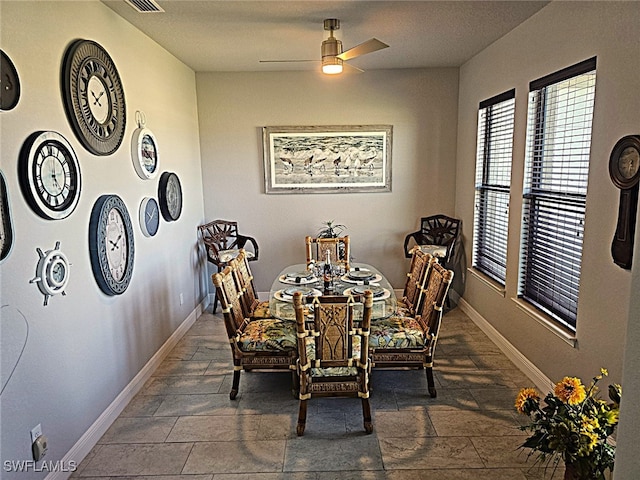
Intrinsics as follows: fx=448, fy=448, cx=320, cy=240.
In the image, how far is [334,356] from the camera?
275cm

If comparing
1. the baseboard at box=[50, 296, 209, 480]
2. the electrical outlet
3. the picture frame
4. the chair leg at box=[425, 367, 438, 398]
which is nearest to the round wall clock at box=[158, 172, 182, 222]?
the baseboard at box=[50, 296, 209, 480]

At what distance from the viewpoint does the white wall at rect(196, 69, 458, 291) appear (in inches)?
206

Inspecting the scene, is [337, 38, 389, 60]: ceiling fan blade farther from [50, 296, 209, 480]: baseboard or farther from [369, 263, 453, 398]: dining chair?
[50, 296, 209, 480]: baseboard

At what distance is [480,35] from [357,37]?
106 centimetres

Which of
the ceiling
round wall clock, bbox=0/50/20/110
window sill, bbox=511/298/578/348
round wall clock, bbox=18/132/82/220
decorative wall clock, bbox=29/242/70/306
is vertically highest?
the ceiling

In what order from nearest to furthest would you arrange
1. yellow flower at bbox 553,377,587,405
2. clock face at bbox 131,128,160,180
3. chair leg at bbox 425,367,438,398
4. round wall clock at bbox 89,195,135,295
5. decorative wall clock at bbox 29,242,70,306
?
yellow flower at bbox 553,377,587,405
decorative wall clock at bbox 29,242,70,306
round wall clock at bbox 89,195,135,295
chair leg at bbox 425,367,438,398
clock face at bbox 131,128,160,180

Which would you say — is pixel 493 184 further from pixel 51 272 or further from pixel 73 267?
pixel 51 272

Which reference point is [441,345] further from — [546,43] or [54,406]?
[54,406]

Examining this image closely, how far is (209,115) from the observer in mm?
5285

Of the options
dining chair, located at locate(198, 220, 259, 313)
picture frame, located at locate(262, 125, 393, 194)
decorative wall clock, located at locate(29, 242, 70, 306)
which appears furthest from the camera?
picture frame, located at locate(262, 125, 393, 194)

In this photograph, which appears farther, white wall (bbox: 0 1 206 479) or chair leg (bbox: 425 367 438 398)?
chair leg (bbox: 425 367 438 398)

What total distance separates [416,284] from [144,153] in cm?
245

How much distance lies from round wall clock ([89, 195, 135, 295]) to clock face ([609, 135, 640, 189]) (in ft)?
9.87

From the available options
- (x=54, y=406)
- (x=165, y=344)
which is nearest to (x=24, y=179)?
(x=54, y=406)
